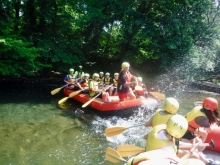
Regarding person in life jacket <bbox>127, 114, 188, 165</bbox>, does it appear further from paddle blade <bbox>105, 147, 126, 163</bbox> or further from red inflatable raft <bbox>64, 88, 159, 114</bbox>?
red inflatable raft <bbox>64, 88, 159, 114</bbox>

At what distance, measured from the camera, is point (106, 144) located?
5973mm

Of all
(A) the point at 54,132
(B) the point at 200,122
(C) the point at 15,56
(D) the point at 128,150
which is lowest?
(A) the point at 54,132

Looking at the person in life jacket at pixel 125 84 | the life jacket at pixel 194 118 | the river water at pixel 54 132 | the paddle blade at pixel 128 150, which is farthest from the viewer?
the person in life jacket at pixel 125 84

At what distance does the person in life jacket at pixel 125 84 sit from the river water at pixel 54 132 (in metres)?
0.70

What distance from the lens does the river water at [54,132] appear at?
5.18m

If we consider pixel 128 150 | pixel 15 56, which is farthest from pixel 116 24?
pixel 128 150

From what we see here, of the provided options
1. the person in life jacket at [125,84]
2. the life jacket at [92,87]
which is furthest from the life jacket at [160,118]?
the life jacket at [92,87]

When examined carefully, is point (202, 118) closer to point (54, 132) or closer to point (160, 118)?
point (160, 118)

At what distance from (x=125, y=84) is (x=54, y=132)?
8.87 ft

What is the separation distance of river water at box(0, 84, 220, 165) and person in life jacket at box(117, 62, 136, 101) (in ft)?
2.29

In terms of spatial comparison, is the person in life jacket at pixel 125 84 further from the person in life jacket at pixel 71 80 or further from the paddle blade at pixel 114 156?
the paddle blade at pixel 114 156

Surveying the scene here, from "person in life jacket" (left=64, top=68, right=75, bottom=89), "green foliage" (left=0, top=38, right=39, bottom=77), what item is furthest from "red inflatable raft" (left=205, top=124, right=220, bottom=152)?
"green foliage" (left=0, top=38, right=39, bottom=77)

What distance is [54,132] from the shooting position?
6547 millimetres

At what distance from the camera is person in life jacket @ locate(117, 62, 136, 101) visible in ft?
25.4
